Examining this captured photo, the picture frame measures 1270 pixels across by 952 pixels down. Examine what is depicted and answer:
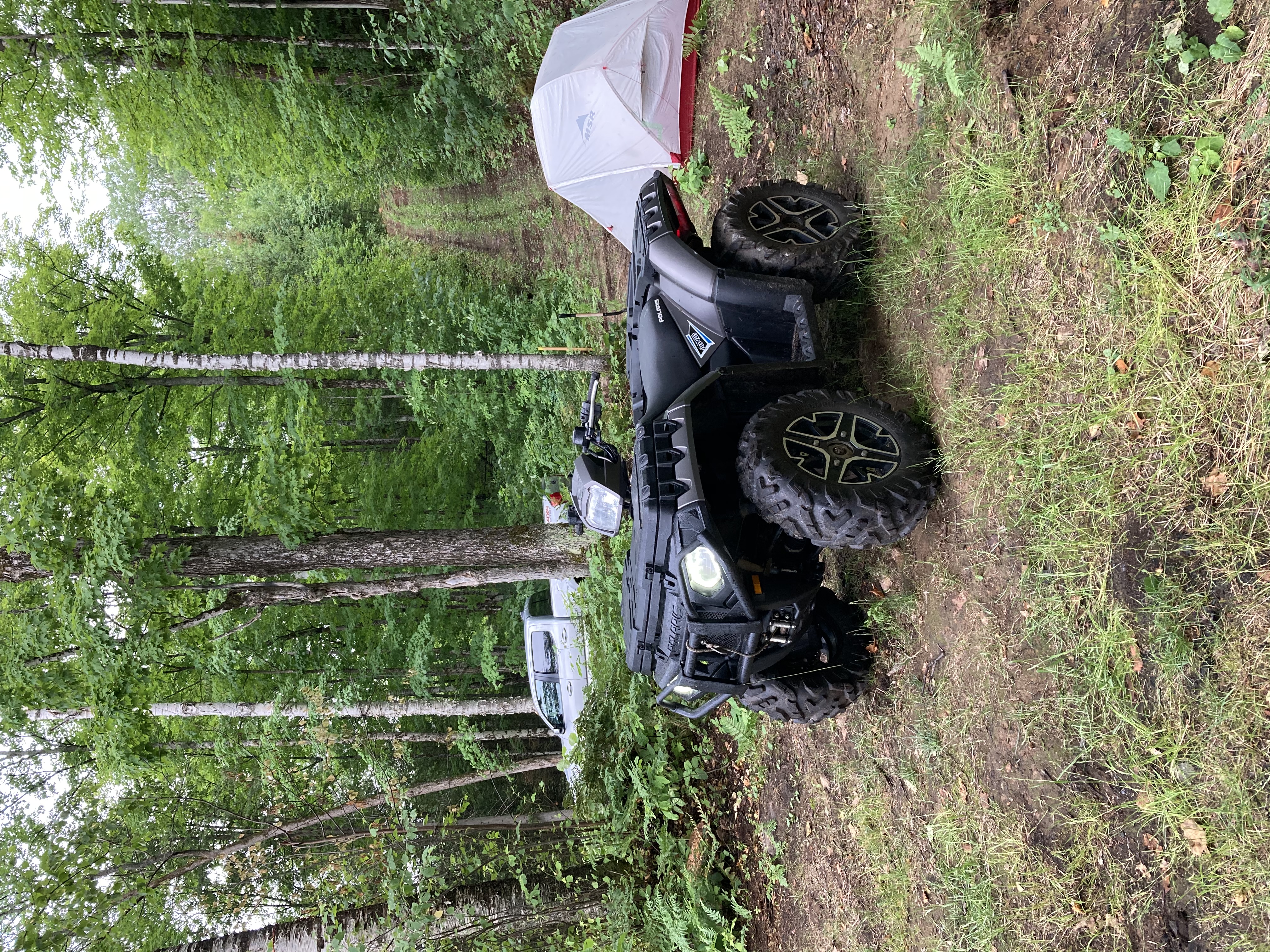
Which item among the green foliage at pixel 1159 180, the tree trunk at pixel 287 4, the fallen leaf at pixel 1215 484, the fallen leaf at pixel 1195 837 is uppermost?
the tree trunk at pixel 287 4

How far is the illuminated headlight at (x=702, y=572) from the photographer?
12.4 feet

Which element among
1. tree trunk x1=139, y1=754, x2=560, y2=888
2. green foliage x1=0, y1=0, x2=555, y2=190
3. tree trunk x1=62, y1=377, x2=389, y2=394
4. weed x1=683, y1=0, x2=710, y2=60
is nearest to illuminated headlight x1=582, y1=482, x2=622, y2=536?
tree trunk x1=139, y1=754, x2=560, y2=888

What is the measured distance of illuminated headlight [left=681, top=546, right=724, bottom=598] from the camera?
3789mm

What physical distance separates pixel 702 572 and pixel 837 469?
0.87 m

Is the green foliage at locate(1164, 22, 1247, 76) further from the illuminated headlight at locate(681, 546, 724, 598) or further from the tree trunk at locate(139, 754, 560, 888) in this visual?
the tree trunk at locate(139, 754, 560, 888)

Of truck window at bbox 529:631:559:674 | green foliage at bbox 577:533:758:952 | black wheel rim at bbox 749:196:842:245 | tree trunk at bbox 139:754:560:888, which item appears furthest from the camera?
truck window at bbox 529:631:559:674

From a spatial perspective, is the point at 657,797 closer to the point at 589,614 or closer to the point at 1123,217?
the point at 589,614

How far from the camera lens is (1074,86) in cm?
323

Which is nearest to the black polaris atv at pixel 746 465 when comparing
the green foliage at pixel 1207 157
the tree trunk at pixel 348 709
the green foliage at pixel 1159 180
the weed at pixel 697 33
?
the green foliage at pixel 1159 180

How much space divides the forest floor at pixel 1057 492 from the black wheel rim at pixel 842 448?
39 cm

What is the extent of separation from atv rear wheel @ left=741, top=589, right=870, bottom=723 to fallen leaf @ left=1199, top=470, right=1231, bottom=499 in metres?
2.29

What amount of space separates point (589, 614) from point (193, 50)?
24.8 feet

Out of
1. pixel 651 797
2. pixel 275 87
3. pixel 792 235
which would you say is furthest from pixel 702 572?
pixel 275 87

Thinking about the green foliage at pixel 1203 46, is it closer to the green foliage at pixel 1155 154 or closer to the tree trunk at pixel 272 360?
the green foliage at pixel 1155 154
